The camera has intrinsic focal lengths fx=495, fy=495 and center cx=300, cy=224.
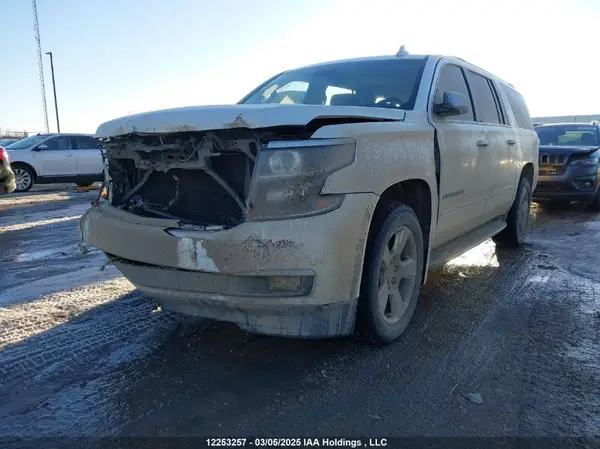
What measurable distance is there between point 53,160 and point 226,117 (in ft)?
41.5

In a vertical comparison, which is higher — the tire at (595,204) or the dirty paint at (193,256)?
the dirty paint at (193,256)

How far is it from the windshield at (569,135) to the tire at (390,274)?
321 inches

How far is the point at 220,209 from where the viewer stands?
2848 millimetres

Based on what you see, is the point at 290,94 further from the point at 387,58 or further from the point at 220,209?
the point at 220,209

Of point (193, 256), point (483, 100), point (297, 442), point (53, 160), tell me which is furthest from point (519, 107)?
point (53, 160)

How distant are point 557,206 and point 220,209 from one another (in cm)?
949

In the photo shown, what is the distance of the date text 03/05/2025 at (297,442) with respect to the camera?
2.18 meters

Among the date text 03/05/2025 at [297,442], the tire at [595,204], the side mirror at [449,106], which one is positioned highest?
the side mirror at [449,106]

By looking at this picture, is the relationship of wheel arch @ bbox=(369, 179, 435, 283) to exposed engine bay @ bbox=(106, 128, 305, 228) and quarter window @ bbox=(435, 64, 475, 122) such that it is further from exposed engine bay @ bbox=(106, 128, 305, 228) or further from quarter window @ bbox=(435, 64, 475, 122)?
exposed engine bay @ bbox=(106, 128, 305, 228)

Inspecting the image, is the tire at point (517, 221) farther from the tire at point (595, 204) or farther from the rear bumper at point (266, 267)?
the rear bumper at point (266, 267)

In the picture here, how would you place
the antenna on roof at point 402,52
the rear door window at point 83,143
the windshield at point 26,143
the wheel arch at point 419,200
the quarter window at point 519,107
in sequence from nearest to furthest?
the wheel arch at point 419,200, the antenna on roof at point 402,52, the quarter window at point 519,107, the windshield at point 26,143, the rear door window at point 83,143

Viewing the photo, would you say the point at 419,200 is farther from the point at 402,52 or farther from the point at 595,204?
the point at 595,204

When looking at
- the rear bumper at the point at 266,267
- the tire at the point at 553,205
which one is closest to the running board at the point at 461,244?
the rear bumper at the point at 266,267

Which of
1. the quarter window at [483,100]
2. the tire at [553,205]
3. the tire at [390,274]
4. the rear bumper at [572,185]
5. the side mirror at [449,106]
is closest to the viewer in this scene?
the tire at [390,274]
